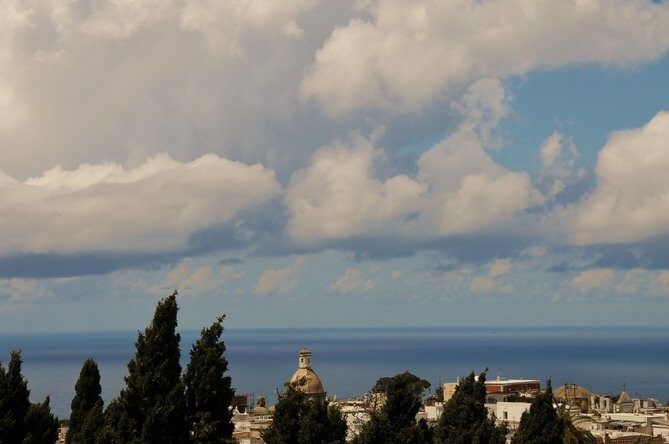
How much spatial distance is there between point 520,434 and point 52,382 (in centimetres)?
17041

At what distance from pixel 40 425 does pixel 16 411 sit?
1.36 metres

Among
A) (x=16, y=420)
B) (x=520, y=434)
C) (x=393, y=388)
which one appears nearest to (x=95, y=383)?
(x=16, y=420)

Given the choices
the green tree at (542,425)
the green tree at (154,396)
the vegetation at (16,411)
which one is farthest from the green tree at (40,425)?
the green tree at (542,425)

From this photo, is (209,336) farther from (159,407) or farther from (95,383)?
(95,383)

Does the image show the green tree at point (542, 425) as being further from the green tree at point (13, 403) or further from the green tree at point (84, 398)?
the green tree at point (13, 403)

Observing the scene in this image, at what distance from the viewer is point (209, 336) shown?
3394 cm

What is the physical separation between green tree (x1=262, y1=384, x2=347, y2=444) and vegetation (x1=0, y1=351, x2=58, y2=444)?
312 inches

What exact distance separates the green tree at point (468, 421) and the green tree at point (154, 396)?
31.5 feet

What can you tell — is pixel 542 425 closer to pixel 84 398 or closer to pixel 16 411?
pixel 84 398

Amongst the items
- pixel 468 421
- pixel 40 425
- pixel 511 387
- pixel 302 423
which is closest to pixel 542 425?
pixel 468 421

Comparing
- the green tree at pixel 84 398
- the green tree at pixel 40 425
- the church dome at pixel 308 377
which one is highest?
the church dome at pixel 308 377

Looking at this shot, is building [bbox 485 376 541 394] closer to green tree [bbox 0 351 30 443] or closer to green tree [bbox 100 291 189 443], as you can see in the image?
green tree [bbox 100 291 189 443]

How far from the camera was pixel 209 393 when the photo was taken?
33.1 meters

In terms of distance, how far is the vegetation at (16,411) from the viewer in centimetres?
3309
